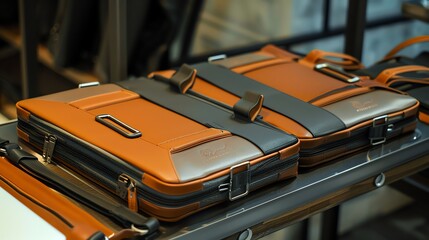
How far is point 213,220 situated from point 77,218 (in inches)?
8.2

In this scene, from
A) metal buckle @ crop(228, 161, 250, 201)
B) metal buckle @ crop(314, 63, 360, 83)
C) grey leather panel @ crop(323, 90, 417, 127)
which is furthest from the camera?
metal buckle @ crop(314, 63, 360, 83)

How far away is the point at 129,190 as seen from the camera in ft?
3.63

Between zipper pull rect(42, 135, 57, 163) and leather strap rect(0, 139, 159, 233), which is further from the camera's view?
zipper pull rect(42, 135, 57, 163)

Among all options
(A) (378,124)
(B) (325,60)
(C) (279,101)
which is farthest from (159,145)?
(B) (325,60)

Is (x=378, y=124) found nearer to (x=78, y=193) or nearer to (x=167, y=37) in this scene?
(x=78, y=193)

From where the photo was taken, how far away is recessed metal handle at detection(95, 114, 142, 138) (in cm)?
119

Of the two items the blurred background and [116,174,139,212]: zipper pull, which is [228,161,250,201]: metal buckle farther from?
the blurred background

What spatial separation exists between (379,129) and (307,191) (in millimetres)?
223

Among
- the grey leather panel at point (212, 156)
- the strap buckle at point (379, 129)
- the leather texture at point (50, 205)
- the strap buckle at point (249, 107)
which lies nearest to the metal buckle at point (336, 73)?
the strap buckle at point (379, 129)

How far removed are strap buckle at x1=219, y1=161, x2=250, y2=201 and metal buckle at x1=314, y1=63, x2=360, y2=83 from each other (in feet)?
1.47

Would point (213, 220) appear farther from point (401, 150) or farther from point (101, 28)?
point (101, 28)

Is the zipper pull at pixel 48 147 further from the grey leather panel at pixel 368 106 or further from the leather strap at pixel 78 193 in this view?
the grey leather panel at pixel 368 106

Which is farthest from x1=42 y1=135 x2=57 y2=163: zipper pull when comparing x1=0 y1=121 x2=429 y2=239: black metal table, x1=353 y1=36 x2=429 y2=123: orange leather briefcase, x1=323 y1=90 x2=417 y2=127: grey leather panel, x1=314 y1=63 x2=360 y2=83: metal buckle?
x1=353 y1=36 x2=429 y2=123: orange leather briefcase

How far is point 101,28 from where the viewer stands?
8.07 ft
